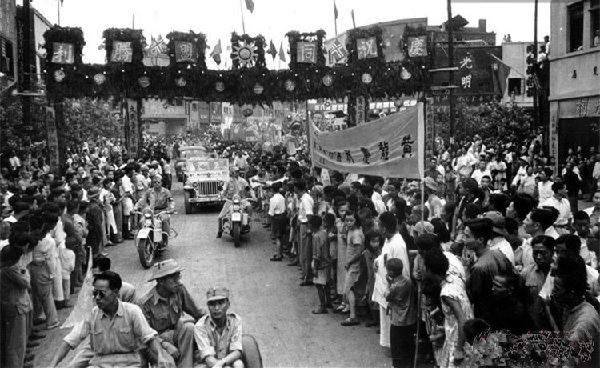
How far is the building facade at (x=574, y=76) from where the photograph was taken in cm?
2166

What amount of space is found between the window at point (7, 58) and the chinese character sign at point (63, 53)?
33.7ft

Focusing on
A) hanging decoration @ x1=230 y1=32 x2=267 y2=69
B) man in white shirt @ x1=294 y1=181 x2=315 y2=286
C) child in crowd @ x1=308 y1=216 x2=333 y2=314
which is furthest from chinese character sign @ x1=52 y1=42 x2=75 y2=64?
child in crowd @ x1=308 y1=216 x2=333 y2=314

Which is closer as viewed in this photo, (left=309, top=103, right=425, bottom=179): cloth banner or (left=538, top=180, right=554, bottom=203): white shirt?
(left=309, top=103, right=425, bottom=179): cloth banner

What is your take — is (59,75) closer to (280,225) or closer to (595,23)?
(280,225)

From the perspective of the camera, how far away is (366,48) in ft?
62.6

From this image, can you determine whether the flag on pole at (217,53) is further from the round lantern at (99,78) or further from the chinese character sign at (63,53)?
the chinese character sign at (63,53)

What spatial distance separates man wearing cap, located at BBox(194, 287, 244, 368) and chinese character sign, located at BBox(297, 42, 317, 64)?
13815mm

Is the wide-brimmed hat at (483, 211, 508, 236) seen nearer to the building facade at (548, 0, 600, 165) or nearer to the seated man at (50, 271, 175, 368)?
the seated man at (50, 271, 175, 368)

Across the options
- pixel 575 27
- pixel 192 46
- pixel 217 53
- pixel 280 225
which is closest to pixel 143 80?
pixel 192 46

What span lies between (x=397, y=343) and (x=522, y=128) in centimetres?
2219

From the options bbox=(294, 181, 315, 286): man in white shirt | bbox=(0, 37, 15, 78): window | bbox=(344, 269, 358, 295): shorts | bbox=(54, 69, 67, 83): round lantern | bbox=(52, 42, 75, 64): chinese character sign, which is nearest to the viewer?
bbox=(344, 269, 358, 295): shorts

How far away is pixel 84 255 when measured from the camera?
12.9 meters

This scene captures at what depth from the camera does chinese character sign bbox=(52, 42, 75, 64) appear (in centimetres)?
1805

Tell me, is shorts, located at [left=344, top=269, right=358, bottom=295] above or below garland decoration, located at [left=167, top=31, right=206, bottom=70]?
below
